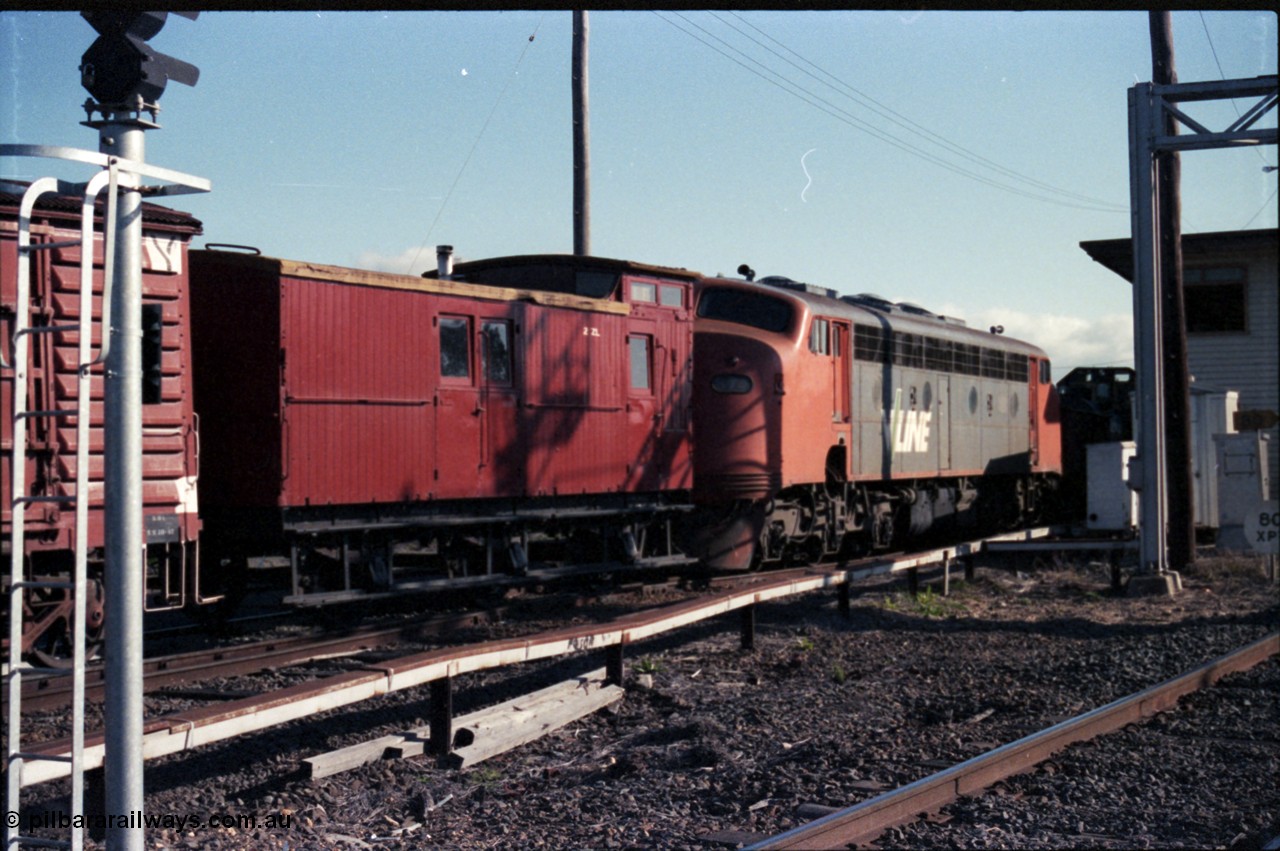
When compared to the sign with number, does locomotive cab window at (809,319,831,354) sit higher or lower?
higher

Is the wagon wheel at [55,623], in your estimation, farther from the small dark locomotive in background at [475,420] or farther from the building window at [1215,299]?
the building window at [1215,299]

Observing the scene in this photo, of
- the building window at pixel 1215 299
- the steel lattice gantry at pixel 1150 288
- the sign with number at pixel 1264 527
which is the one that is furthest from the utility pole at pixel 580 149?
the building window at pixel 1215 299

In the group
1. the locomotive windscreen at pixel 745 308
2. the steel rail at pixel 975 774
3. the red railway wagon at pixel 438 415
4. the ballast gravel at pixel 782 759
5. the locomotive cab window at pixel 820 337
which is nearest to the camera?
the steel rail at pixel 975 774

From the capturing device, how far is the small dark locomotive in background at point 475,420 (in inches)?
375

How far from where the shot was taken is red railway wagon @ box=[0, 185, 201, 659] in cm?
848

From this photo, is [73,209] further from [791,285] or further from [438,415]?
[791,285]

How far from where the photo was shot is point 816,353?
50.1ft

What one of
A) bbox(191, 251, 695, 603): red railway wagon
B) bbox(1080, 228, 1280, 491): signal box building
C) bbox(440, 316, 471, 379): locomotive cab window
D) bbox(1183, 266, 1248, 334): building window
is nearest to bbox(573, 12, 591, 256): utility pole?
bbox(191, 251, 695, 603): red railway wagon

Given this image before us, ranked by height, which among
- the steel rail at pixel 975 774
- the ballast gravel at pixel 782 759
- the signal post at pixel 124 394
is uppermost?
the signal post at pixel 124 394

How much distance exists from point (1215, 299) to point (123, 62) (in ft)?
87.1

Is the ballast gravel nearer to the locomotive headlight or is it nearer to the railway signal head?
the railway signal head

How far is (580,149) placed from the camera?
18172 mm

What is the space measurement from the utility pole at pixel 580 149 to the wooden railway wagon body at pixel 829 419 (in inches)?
116

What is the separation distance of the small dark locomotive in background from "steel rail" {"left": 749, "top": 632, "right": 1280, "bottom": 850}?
19.0 ft
